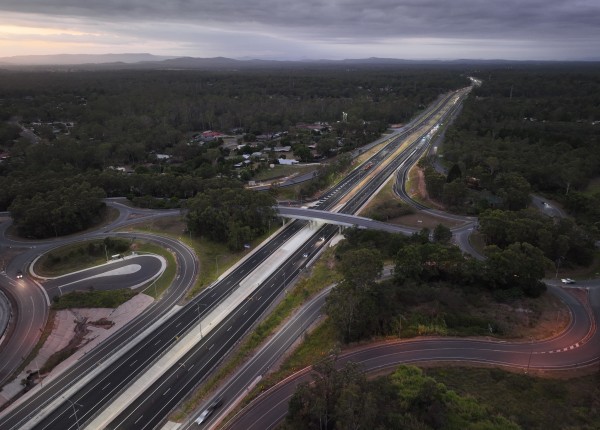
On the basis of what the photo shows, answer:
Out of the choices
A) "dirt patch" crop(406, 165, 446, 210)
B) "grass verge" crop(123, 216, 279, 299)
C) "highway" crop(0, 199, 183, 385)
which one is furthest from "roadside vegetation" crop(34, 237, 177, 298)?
"dirt patch" crop(406, 165, 446, 210)

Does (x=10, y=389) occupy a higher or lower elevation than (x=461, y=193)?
lower

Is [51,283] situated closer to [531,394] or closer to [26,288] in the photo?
[26,288]

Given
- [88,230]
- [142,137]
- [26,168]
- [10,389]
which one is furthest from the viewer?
[142,137]

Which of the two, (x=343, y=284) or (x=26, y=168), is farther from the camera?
(x=26, y=168)

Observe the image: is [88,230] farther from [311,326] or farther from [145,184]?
[311,326]

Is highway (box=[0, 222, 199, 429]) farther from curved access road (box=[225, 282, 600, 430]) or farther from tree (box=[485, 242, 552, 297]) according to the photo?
tree (box=[485, 242, 552, 297])

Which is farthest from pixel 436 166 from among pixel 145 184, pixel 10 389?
pixel 10 389

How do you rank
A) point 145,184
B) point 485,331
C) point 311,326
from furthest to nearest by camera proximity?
point 145,184
point 311,326
point 485,331
